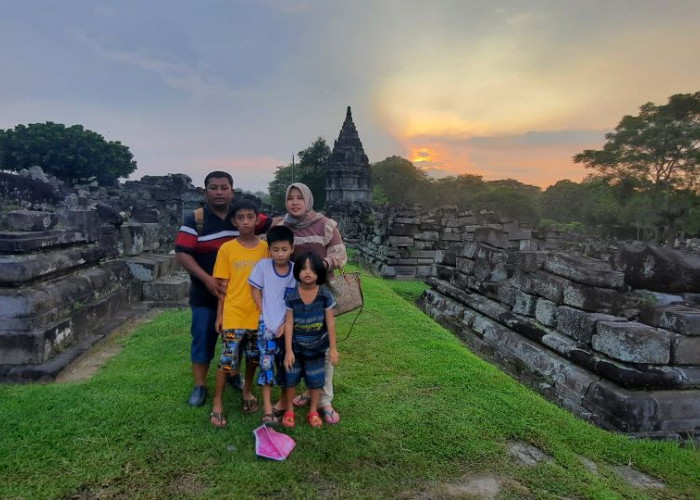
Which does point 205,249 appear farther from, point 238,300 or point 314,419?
point 314,419

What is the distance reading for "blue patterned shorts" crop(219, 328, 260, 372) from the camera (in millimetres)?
3080

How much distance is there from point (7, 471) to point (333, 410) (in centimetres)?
199

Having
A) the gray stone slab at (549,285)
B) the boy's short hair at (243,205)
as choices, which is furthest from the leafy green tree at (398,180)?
the boy's short hair at (243,205)

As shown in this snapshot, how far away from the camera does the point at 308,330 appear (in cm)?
307

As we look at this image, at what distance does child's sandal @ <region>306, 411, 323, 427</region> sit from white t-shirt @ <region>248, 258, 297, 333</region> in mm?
680

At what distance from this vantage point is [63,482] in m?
2.34

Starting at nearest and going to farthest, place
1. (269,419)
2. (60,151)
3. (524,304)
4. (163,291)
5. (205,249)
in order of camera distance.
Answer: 1. (269,419)
2. (205,249)
3. (524,304)
4. (163,291)
5. (60,151)

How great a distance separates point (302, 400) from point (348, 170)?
77.8 ft

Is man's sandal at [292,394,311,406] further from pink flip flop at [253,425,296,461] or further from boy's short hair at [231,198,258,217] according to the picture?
boy's short hair at [231,198,258,217]

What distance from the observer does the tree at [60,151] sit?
4144 cm

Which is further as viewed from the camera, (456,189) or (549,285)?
(456,189)

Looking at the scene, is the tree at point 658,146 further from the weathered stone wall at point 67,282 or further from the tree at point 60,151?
the tree at point 60,151

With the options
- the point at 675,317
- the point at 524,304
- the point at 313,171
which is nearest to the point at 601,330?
the point at 675,317

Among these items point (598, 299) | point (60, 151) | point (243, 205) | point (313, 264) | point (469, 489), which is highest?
point (60, 151)
